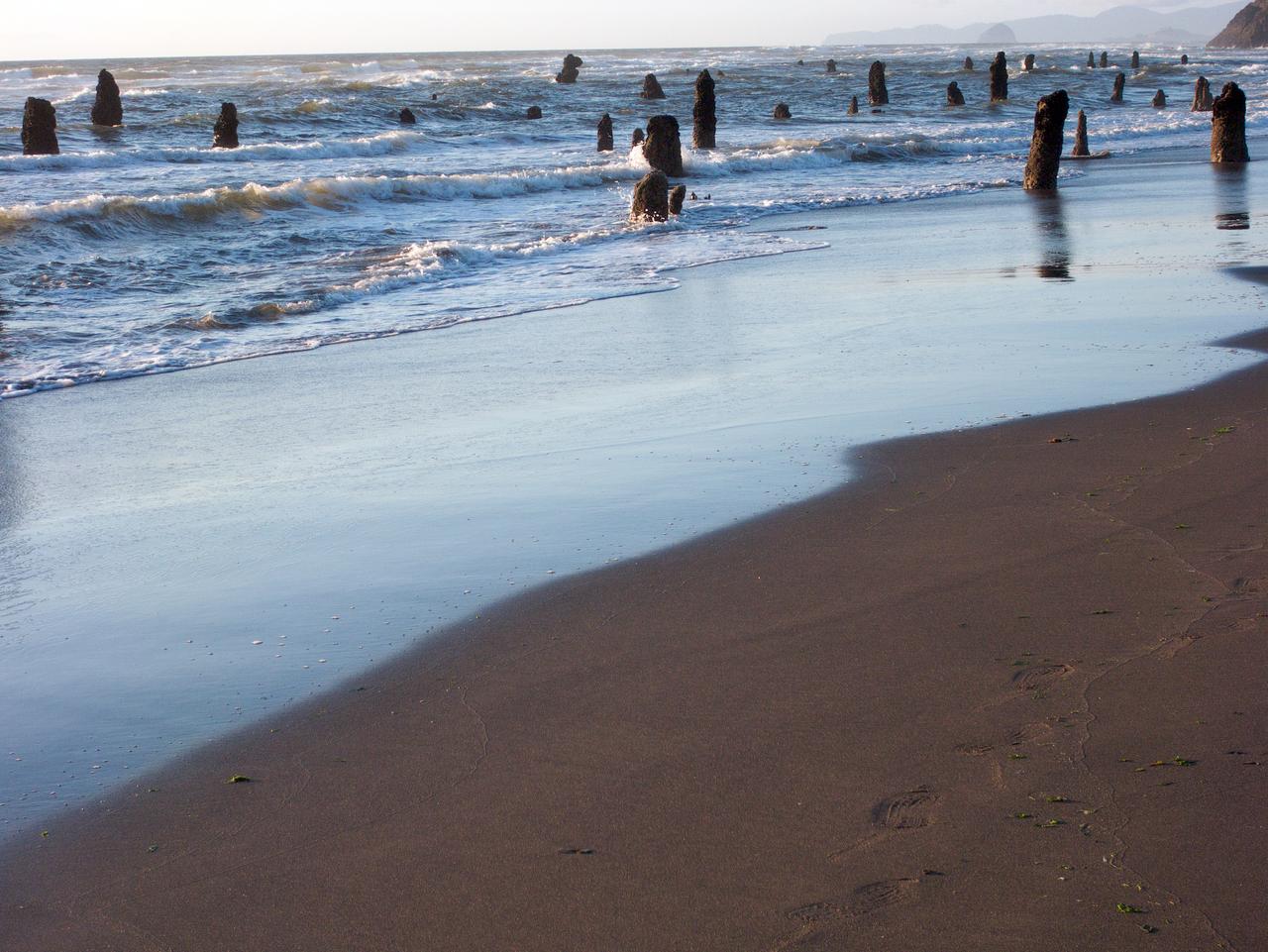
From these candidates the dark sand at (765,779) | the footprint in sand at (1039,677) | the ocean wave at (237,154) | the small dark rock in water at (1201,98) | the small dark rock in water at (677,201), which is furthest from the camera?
the small dark rock in water at (1201,98)

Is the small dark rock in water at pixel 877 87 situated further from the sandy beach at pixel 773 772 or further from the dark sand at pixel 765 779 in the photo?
the dark sand at pixel 765 779

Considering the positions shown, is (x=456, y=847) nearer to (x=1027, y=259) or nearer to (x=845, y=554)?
(x=845, y=554)

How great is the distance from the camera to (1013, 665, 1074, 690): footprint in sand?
10.9 ft

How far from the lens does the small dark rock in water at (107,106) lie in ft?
117

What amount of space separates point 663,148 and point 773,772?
2274 centimetres

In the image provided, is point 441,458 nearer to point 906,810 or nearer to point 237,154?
point 906,810

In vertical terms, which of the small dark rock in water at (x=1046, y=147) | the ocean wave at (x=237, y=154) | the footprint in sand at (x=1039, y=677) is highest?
the ocean wave at (x=237, y=154)

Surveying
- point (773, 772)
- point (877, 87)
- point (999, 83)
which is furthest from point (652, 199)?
point (999, 83)

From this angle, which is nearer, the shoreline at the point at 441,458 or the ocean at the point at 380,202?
the shoreline at the point at 441,458

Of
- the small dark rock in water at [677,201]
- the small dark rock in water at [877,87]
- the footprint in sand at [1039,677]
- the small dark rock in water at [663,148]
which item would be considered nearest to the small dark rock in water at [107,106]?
the small dark rock in water at [663,148]

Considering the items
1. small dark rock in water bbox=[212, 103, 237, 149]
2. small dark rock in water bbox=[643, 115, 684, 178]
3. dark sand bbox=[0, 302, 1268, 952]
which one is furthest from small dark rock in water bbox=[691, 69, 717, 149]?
dark sand bbox=[0, 302, 1268, 952]

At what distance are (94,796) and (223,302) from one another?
9.73m

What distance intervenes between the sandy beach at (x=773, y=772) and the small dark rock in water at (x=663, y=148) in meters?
20.8

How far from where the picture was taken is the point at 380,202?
20.9 meters
